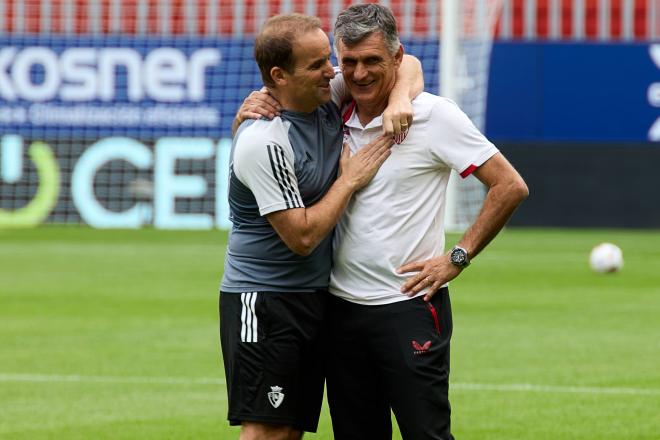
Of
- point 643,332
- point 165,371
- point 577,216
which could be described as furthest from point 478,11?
point 165,371

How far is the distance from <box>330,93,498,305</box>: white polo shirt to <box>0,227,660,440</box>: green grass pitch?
2.15 m

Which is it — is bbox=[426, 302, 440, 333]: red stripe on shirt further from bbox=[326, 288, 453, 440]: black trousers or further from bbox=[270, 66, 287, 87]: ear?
bbox=[270, 66, 287, 87]: ear

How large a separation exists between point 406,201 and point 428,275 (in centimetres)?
25

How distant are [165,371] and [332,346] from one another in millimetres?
3951

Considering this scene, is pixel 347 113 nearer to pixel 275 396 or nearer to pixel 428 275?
pixel 428 275

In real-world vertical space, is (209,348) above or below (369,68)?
below

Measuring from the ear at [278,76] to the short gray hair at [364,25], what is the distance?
20 centimetres

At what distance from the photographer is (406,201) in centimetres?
493

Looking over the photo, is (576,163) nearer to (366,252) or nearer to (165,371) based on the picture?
(165,371)

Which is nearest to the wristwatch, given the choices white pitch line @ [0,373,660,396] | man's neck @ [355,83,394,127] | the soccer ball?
man's neck @ [355,83,394,127]

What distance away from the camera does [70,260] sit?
1650 centimetres

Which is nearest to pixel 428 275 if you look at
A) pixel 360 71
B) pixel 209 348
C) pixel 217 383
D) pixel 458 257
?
pixel 458 257

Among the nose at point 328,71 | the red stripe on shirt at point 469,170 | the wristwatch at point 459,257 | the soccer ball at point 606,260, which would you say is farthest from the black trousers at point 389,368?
the soccer ball at point 606,260

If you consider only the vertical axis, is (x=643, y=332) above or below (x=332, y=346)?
below
